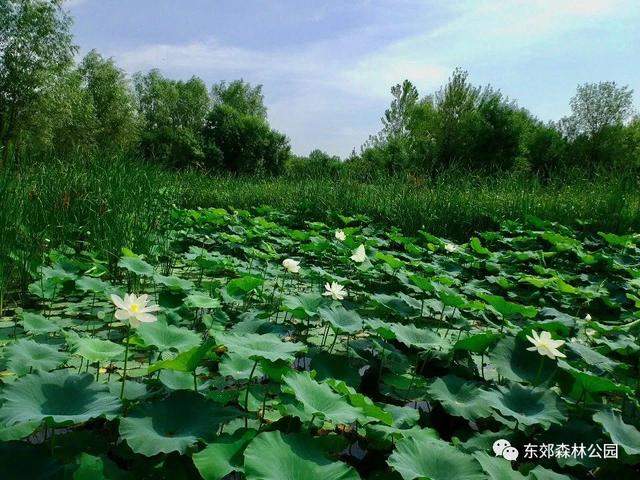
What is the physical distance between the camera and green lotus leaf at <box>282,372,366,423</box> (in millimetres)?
1217

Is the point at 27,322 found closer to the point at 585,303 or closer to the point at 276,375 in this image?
the point at 276,375

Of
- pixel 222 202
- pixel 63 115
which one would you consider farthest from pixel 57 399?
pixel 63 115

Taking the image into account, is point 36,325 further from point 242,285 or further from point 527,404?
point 527,404

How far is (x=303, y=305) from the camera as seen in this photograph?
217 cm

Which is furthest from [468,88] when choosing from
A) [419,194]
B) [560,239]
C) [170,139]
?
[560,239]

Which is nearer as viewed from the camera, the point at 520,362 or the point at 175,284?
the point at 520,362

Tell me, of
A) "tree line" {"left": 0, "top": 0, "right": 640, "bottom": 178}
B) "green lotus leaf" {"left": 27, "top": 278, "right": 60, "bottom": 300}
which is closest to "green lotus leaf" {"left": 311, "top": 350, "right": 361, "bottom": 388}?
"green lotus leaf" {"left": 27, "top": 278, "right": 60, "bottom": 300}

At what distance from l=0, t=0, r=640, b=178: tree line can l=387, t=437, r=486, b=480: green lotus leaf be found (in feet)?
41.9

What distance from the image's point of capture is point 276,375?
1.45 metres

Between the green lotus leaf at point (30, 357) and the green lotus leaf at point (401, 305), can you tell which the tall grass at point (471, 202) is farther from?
the green lotus leaf at point (30, 357)

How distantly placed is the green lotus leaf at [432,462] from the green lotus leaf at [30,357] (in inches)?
44.8

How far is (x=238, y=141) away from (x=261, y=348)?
93.4 feet

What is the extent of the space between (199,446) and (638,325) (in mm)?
2316

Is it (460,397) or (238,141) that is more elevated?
(238,141)
